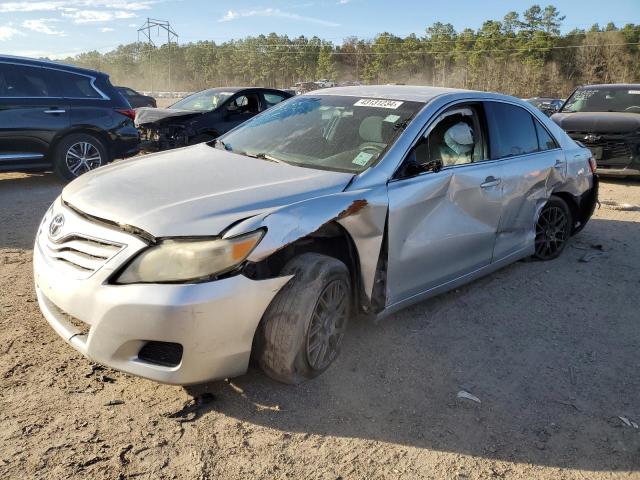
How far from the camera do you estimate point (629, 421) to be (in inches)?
111

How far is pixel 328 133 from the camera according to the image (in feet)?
12.2

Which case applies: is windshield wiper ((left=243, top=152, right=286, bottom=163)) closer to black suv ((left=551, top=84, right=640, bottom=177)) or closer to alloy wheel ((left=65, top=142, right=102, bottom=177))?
alloy wheel ((left=65, top=142, right=102, bottom=177))

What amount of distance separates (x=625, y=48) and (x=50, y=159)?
218 feet

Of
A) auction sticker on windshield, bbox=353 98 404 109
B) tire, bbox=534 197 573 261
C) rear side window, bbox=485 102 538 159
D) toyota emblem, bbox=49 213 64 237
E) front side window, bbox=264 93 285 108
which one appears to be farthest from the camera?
front side window, bbox=264 93 285 108

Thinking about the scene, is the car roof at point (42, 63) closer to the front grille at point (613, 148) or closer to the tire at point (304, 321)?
the tire at point (304, 321)

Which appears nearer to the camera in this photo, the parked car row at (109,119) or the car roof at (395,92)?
the car roof at (395,92)

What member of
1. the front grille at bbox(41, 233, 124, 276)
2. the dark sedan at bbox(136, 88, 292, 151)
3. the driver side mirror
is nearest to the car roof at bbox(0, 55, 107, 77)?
the dark sedan at bbox(136, 88, 292, 151)

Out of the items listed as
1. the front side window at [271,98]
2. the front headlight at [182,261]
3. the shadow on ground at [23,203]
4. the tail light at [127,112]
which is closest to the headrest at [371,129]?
the front headlight at [182,261]

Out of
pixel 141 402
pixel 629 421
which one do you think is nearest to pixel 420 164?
pixel 629 421

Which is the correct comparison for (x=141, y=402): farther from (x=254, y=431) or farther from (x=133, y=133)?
(x=133, y=133)

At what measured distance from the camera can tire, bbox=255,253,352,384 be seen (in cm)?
265

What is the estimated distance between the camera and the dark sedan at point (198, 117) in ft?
31.2

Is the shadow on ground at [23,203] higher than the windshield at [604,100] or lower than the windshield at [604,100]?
lower

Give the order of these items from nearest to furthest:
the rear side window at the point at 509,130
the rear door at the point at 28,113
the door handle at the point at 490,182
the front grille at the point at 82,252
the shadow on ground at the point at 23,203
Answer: the front grille at the point at 82,252 → the door handle at the point at 490,182 → the rear side window at the point at 509,130 → the shadow on ground at the point at 23,203 → the rear door at the point at 28,113
